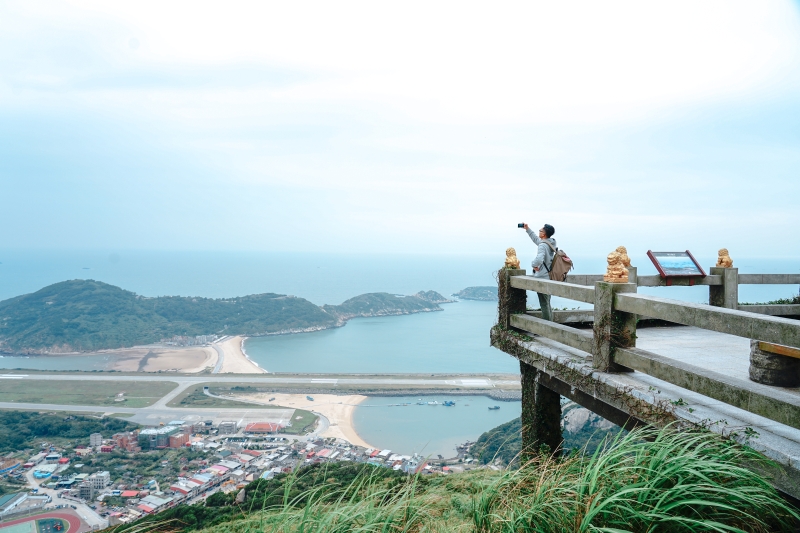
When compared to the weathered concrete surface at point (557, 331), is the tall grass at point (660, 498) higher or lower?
lower

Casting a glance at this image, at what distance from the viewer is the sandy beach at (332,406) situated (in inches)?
993

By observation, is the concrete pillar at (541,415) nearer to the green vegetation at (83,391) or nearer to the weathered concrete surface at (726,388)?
the weathered concrete surface at (726,388)

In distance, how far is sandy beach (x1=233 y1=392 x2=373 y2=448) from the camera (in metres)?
25.2

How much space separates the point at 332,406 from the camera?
30.9 m

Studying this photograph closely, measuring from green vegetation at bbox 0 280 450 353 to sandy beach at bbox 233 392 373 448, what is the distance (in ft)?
93.9

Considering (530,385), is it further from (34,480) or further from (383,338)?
(383,338)

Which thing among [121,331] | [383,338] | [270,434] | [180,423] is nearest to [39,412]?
[180,423]

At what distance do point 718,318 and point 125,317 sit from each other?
224ft

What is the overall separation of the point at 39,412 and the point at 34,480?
36.8ft

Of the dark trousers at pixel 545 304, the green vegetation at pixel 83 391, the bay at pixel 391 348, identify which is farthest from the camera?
the bay at pixel 391 348

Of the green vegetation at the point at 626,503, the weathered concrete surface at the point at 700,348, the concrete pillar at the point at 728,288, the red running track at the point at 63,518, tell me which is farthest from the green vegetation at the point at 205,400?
the green vegetation at the point at 626,503

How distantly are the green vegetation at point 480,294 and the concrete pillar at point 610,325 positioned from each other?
8250 cm

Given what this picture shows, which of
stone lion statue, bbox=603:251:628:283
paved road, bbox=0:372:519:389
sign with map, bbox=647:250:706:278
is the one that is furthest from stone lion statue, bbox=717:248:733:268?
paved road, bbox=0:372:519:389

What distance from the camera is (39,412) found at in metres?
29.9
